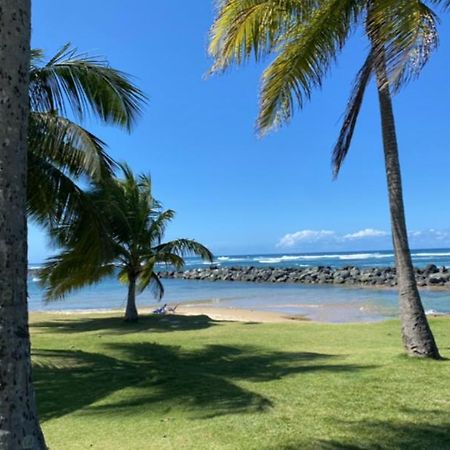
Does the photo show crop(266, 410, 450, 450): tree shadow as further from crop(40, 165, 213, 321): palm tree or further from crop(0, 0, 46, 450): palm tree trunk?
crop(40, 165, 213, 321): palm tree

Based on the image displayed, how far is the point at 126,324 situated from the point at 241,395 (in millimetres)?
9014

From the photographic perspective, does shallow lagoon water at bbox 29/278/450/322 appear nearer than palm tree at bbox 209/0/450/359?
No

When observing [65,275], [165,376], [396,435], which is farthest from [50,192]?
A: [396,435]

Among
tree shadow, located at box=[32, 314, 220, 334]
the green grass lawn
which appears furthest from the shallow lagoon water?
the green grass lawn

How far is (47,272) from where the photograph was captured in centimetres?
1266

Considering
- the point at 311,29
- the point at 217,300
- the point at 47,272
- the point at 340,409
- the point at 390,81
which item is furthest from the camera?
the point at 217,300

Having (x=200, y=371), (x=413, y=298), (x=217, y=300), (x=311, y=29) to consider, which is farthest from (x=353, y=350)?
(x=217, y=300)

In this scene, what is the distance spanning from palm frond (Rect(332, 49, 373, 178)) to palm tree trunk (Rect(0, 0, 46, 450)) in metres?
5.44

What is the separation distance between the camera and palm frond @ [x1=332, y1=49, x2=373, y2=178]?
7.47 meters

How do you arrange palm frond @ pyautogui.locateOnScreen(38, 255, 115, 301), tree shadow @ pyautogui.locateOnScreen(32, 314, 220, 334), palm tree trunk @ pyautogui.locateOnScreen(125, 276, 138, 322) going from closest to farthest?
palm frond @ pyautogui.locateOnScreen(38, 255, 115, 301) < tree shadow @ pyautogui.locateOnScreen(32, 314, 220, 334) < palm tree trunk @ pyautogui.locateOnScreen(125, 276, 138, 322)

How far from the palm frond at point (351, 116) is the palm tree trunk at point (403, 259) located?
0.31 metres

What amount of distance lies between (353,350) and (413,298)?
2.14 meters

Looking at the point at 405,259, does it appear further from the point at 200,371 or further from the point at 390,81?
the point at 200,371

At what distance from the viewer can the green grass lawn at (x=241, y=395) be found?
445 centimetres
